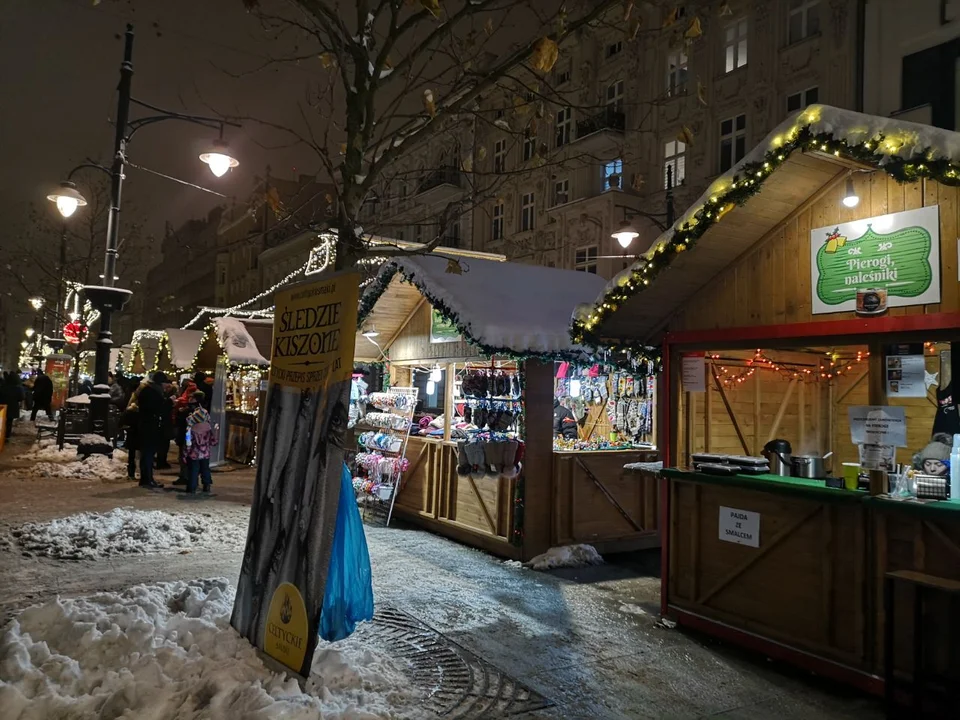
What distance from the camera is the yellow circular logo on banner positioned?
12.9 ft

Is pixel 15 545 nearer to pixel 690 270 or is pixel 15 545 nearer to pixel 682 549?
pixel 682 549

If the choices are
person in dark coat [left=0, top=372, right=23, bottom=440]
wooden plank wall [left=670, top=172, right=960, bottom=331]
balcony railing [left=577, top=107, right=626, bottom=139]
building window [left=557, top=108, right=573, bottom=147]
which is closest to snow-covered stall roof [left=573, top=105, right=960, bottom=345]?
wooden plank wall [left=670, top=172, right=960, bottom=331]

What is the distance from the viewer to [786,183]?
17.5ft

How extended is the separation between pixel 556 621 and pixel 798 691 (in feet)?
6.59

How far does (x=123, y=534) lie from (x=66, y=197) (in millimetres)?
7122

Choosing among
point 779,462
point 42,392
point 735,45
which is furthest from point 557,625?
point 42,392

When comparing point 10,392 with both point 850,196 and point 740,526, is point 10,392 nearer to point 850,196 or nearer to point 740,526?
point 740,526

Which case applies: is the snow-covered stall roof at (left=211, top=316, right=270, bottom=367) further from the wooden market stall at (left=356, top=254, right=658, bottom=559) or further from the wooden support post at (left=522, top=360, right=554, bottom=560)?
the wooden support post at (left=522, top=360, right=554, bottom=560)

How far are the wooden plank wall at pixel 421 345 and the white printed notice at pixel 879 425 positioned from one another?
5096 millimetres

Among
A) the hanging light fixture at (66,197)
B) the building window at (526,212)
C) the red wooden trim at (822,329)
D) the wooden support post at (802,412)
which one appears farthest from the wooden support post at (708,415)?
the building window at (526,212)

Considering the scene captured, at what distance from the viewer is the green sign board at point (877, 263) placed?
478cm

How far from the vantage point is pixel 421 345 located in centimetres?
1056

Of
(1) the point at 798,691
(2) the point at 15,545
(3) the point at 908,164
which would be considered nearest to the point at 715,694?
(1) the point at 798,691

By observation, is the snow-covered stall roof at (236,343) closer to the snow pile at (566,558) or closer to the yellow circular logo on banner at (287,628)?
the snow pile at (566,558)
